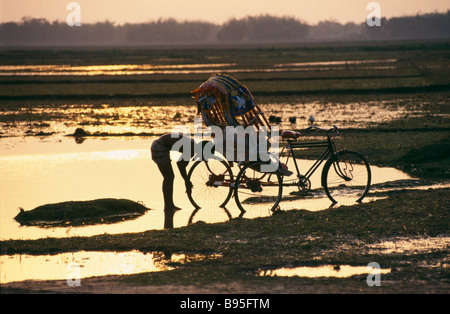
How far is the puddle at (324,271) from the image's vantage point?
23.5ft

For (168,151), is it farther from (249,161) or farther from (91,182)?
(91,182)

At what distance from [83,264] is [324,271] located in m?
2.83

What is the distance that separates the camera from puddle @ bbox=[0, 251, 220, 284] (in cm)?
752

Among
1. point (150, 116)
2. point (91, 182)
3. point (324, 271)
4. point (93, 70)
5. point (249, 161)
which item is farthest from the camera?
point (93, 70)

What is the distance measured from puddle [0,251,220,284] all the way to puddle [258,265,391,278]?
3.10 ft

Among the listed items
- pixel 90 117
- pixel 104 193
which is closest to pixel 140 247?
pixel 104 193

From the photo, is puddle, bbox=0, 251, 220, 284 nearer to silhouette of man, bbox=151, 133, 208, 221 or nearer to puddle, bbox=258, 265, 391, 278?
puddle, bbox=258, 265, 391, 278

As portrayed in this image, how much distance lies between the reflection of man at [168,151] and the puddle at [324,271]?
4.19m

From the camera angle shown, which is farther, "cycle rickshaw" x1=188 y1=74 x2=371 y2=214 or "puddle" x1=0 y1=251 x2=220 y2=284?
"cycle rickshaw" x1=188 y1=74 x2=371 y2=214

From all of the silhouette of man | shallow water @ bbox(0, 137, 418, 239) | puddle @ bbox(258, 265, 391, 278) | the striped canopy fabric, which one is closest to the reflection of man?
the silhouette of man

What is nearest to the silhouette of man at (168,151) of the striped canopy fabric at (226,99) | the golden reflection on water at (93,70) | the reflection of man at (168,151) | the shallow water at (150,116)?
the reflection of man at (168,151)

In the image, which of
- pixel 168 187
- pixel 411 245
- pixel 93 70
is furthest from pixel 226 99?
pixel 93 70

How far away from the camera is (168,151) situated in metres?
11.4
